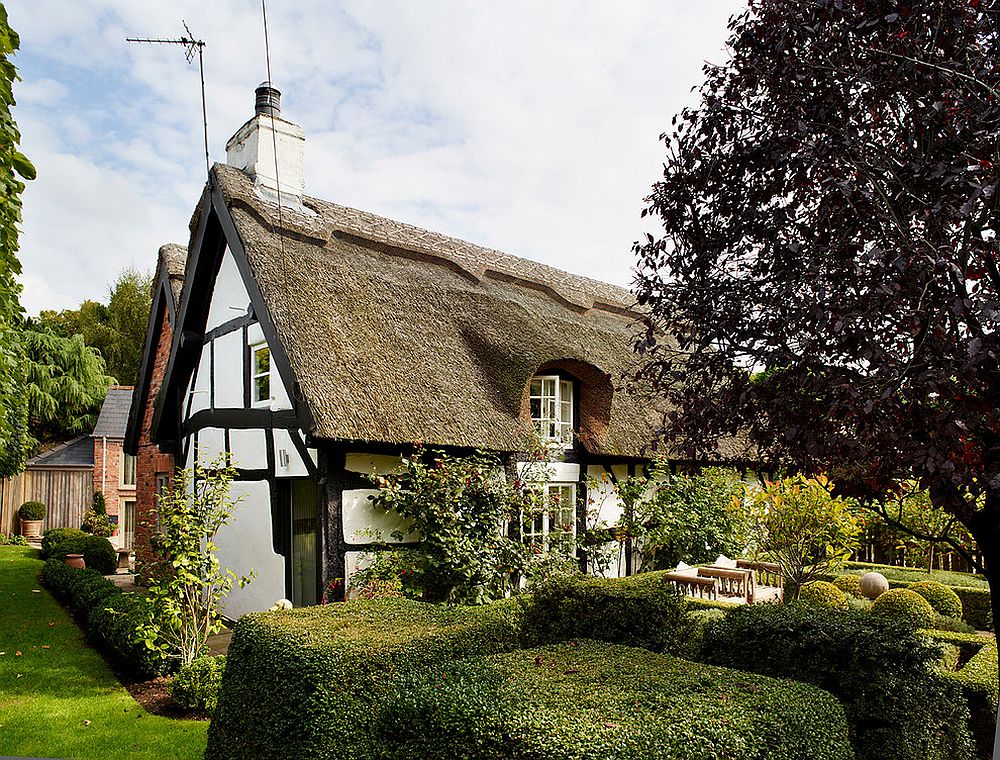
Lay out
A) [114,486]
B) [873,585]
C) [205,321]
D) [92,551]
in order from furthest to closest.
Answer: [114,486], [92,551], [205,321], [873,585]

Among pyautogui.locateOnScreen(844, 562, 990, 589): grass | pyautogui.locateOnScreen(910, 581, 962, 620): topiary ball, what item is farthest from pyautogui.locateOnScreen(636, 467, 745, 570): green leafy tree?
pyautogui.locateOnScreen(910, 581, 962, 620): topiary ball

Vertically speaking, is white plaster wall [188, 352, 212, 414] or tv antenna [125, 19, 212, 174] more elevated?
tv antenna [125, 19, 212, 174]

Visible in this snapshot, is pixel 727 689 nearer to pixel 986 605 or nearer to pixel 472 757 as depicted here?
pixel 472 757

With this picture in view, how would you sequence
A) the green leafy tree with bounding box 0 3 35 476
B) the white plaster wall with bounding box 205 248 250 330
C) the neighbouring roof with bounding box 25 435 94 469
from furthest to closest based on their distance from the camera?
the white plaster wall with bounding box 205 248 250 330 → the neighbouring roof with bounding box 25 435 94 469 → the green leafy tree with bounding box 0 3 35 476

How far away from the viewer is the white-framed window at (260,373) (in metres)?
7.43

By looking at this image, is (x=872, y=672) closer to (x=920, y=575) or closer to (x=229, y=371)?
(x=920, y=575)

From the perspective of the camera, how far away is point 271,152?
8406 mm

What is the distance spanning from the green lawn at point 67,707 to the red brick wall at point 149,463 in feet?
7.29

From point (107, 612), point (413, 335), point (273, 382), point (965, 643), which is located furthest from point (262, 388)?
point (965, 643)

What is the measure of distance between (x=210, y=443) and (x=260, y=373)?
1.48 m

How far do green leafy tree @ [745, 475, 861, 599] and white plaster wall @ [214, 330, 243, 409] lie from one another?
5.26 meters

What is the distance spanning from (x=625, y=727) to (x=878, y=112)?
2.46 metres

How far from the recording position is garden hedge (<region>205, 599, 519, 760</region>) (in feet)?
10.8

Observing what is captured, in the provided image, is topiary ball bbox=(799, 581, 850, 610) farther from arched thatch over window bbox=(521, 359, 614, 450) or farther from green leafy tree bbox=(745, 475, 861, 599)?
arched thatch over window bbox=(521, 359, 614, 450)
